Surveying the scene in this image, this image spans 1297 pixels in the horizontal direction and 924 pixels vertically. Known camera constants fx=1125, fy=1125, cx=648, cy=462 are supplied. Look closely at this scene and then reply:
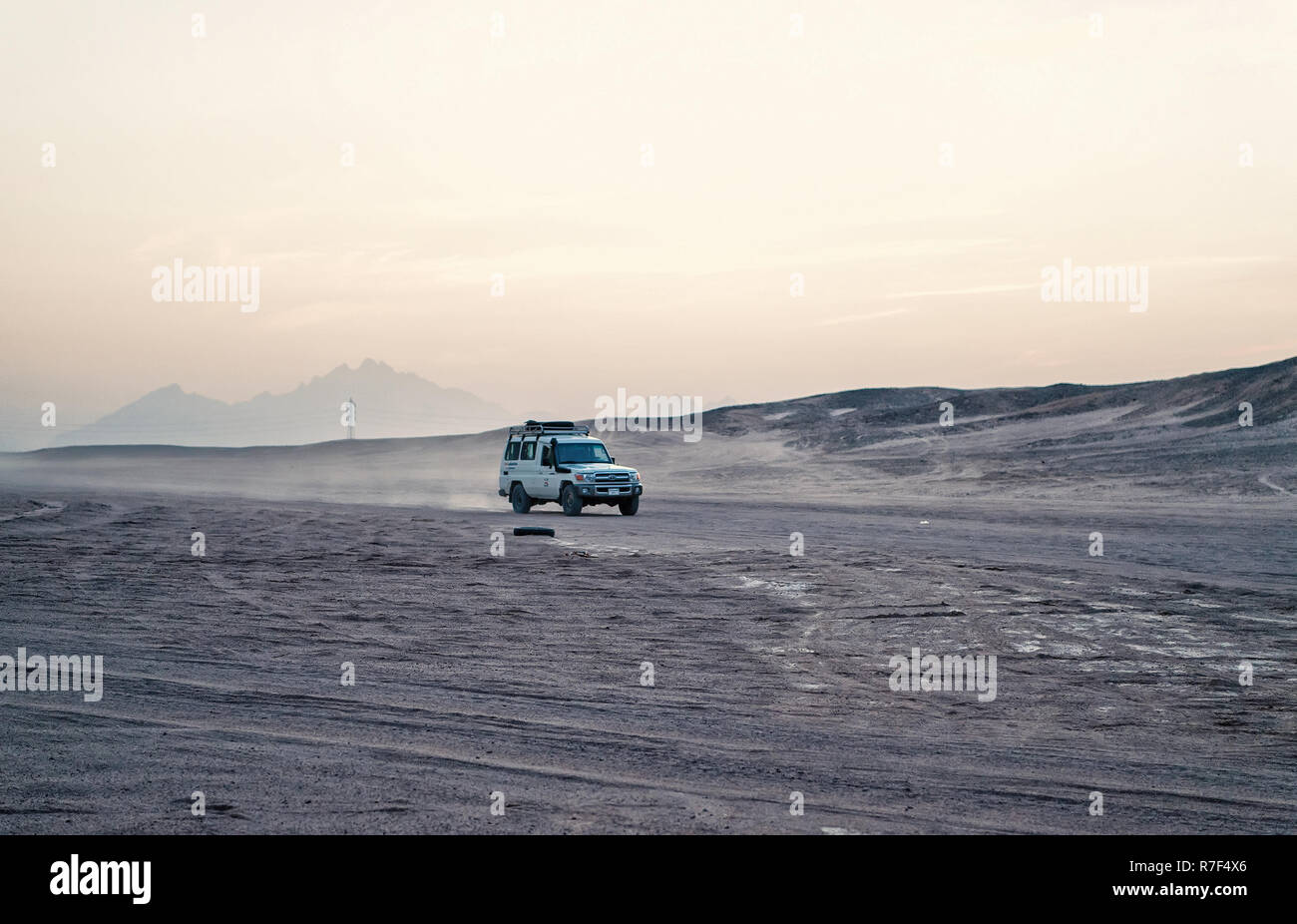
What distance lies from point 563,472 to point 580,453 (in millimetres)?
1080

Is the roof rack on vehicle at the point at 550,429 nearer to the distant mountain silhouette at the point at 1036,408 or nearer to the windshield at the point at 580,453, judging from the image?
the windshield at the point at 580,453

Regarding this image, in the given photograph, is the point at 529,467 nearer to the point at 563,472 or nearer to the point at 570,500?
the point at 563,472

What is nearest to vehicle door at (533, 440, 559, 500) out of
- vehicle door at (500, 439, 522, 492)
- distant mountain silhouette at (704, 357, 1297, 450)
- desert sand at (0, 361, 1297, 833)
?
vehicle door at (500, 439, 522, 492)

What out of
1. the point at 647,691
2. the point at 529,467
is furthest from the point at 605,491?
the point at 647,691

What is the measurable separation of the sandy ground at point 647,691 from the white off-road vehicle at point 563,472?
333 inches

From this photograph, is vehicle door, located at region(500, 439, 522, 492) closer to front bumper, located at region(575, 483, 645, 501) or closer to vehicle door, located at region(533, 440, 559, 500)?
vehicle door, located at region(533, 440, 559, 500)

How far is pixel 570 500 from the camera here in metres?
32.5

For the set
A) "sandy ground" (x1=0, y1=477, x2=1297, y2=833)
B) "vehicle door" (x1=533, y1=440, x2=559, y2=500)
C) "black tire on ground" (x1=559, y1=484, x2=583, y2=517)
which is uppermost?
"vehicle door" (x1=533, y1=440, x2=559, y2=500)

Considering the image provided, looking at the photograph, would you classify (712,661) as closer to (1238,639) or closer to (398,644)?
(398,644)

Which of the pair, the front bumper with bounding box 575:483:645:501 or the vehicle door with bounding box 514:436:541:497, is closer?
the front bumper with bounding box 575:483:645:501

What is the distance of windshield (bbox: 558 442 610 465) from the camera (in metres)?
33.2

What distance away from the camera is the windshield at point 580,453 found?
33.2 m

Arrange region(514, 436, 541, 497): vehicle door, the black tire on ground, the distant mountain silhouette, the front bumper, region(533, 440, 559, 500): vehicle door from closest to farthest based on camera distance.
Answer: the front bumper < the black tire on ground < region(533, 440, 559, 500): vehicle door < region(514, 436, 541, 497): vehicle door < the distant mountain silhouette
